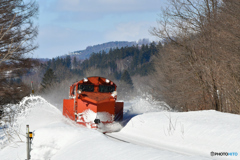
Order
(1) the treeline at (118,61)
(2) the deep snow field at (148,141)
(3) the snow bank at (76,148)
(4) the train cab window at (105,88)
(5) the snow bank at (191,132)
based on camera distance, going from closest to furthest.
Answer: (3) the snow bank at (76,148) → (2) the deep snow field at (148,141) → (5) the snow bank at (191,132) → (4) the train cab window at (105,88) → (1) the treeline at (118,61)

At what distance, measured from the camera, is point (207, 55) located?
845 inches

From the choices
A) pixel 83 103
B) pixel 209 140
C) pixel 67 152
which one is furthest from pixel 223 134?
pixel 83 103

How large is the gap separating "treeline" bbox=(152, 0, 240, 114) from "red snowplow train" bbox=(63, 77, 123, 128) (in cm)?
678

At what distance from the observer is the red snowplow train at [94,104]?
1622 cm

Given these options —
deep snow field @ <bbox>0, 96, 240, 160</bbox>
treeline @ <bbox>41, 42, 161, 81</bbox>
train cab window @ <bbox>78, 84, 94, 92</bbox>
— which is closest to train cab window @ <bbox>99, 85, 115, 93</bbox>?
train cab window @ <bbox>78, 84, 94, 92</bbox>

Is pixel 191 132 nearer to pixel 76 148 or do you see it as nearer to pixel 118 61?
pixel 76 148

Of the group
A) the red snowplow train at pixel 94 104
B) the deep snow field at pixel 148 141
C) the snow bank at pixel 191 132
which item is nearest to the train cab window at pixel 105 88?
the red snowplow train at pixel 94 104

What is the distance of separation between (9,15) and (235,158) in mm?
17195

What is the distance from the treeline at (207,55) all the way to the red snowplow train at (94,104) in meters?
6.78

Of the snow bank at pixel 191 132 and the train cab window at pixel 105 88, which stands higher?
the train cab window at pixel 105 88

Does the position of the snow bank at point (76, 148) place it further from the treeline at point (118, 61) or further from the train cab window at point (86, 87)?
the treeline at point (118, 61)

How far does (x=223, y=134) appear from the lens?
→ 10.6 metres

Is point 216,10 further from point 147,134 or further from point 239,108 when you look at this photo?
point 147,134

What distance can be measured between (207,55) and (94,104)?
9.68 m
